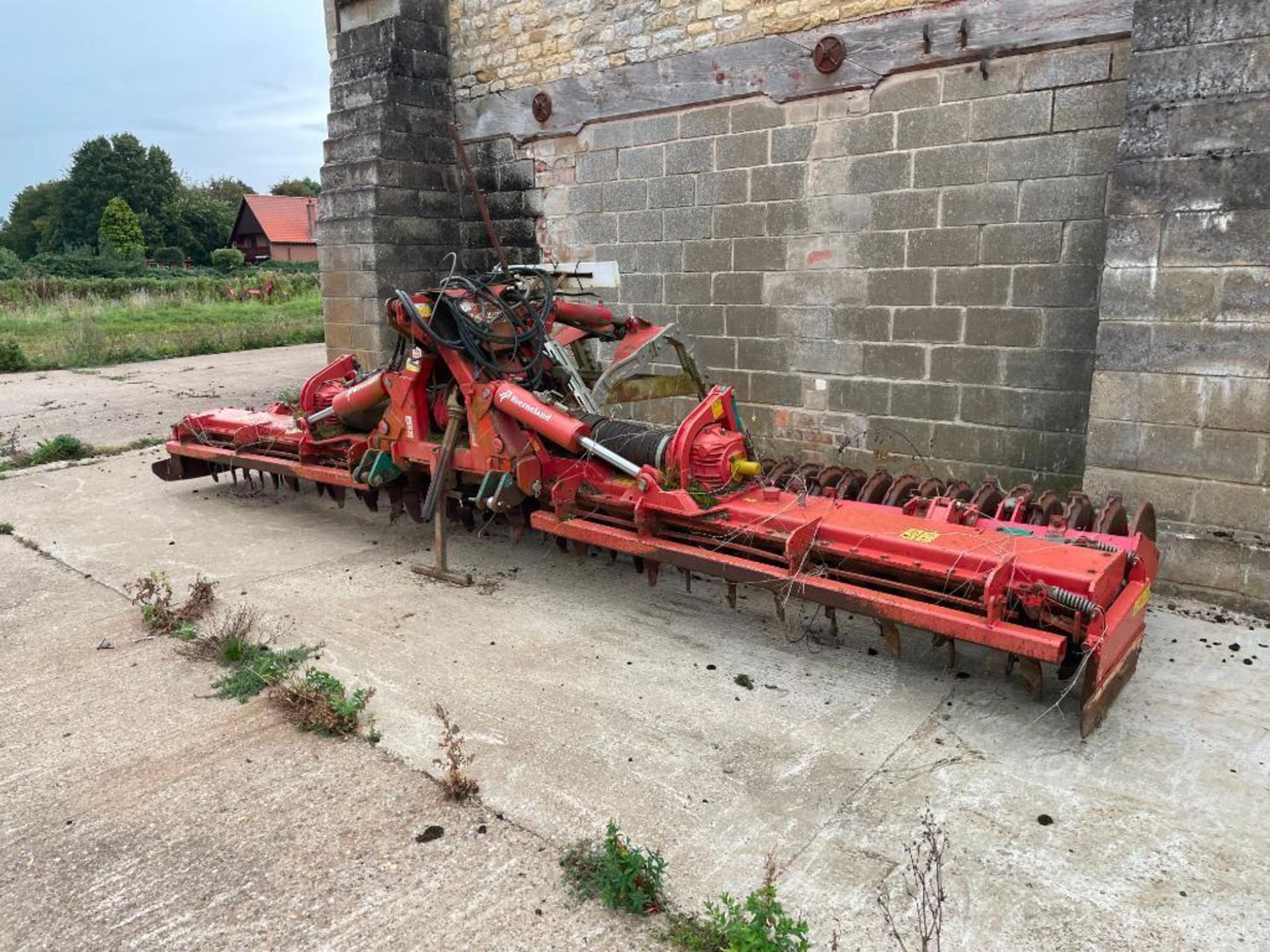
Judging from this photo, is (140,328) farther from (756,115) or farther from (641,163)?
(756,115)

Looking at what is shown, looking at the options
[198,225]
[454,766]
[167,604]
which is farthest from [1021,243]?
[198,225]

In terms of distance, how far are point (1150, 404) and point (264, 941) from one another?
4.52m

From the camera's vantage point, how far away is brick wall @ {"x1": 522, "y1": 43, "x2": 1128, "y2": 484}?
540 centimetres

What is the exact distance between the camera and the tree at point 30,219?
195ft

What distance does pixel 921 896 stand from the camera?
2.54 m

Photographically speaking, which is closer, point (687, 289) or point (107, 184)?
point (687, 289)

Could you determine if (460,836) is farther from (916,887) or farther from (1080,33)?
(1080,33)

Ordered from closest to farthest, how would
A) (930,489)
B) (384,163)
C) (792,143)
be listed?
(930,489) < (792,143) < (384,163)

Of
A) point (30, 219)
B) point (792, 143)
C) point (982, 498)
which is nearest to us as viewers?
point (982, 498)

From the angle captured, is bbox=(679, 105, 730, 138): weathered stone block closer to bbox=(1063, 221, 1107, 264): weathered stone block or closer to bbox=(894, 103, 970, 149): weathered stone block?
bbox=(894, 103, 970, 149): weathered stone block

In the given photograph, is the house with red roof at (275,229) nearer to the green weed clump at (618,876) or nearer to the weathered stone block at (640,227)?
the weathered stone block at (640,227)

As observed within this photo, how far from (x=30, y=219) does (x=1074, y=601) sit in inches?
2993

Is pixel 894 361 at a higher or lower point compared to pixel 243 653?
higher

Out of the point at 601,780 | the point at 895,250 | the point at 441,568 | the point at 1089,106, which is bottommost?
the point at 601,780
